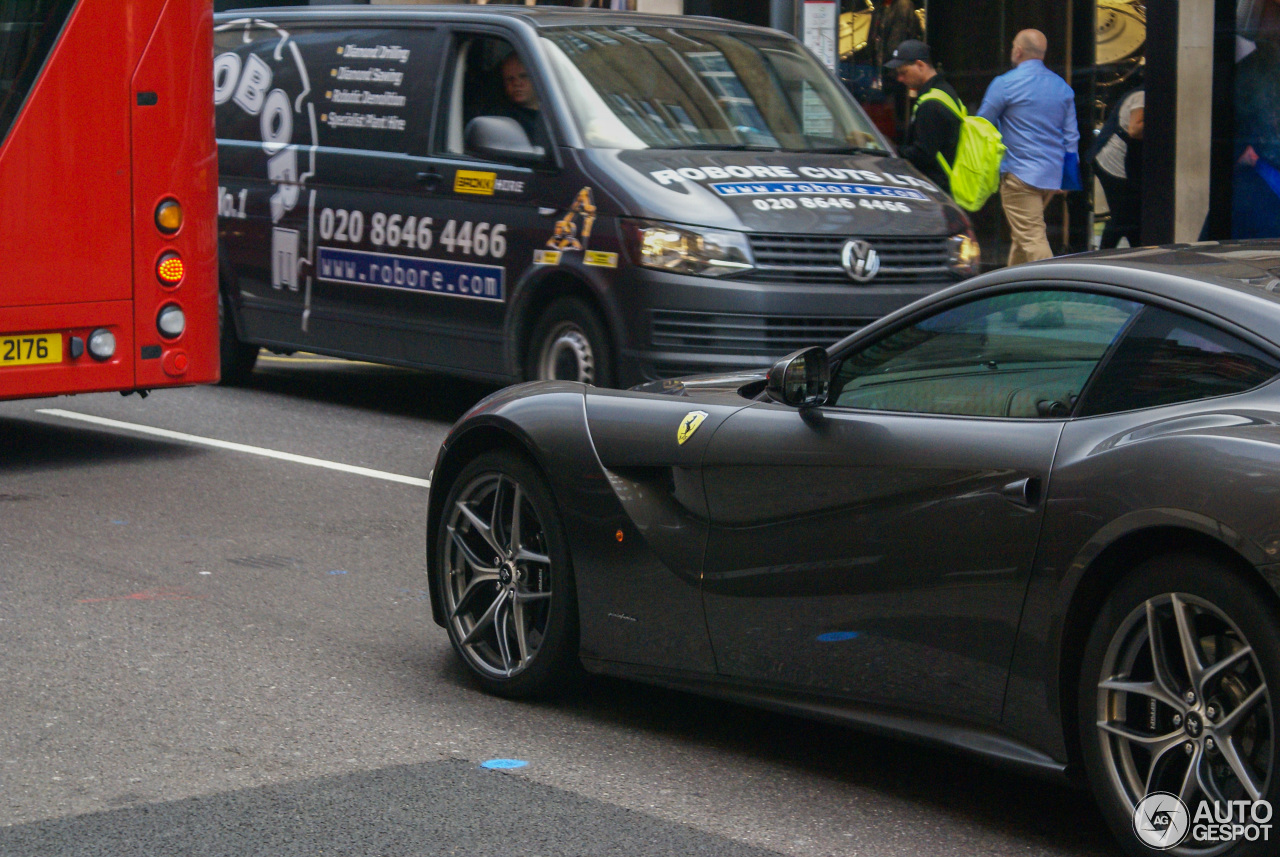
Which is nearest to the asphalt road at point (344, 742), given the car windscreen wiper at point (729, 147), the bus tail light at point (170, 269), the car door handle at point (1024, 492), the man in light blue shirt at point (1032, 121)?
the car door handle at point (1024, 492)

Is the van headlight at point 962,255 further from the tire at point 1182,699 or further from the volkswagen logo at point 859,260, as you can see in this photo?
the tire at point 1182,699

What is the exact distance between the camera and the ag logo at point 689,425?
4.76 meters

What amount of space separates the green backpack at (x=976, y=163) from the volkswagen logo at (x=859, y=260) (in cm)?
385

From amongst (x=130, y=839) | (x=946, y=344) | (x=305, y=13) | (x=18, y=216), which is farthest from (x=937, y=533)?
(x=305, y=13)

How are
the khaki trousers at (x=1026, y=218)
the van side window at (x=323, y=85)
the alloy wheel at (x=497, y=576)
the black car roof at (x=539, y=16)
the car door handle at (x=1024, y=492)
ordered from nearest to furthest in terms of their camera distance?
1. the car door handle at (x=1024, y=492)
2. the alloy wheel at (x=497, y=576)
3. the black car roof at (x=539, y=16)
4. the van side window at (x=323, y=85)
5. the khaki trousers at (x=1026, y=218)

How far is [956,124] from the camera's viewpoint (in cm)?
1282

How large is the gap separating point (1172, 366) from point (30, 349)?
6.33 metres

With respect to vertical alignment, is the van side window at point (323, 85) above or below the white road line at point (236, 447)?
above

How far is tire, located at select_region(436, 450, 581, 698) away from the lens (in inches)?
199

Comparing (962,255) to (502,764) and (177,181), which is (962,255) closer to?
(177,181)

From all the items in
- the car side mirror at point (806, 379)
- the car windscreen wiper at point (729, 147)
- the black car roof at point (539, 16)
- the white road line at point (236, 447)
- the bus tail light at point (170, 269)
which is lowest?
the white road line at point (236, 447)

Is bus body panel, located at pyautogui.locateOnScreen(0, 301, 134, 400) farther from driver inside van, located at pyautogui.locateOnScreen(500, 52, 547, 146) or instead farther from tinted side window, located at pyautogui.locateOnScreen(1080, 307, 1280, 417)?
tinted side window, located at pyautogui.locateOnScreen(1080, 307, 1280, 417)

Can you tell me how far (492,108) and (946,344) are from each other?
6002mm

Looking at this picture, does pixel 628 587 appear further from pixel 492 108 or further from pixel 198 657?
pixel 492 108
